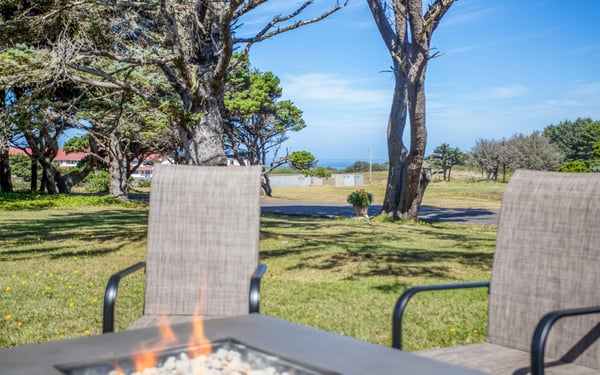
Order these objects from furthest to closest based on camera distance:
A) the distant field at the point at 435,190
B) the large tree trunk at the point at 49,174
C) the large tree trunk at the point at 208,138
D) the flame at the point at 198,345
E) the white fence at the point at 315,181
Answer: the white fence at the point at 315,181 → the distant field at the point at 435,190 → the large tree trunk at the point at 49,174 → the large tree trunk at the point at 208,138 → the flame at the point at 198,345

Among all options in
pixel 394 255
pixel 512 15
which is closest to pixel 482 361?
pixel 394 255

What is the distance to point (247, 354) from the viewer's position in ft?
5.89

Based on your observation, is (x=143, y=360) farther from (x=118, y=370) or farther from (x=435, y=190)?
(x=435, y=190)

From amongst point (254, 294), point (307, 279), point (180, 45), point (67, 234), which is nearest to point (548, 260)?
point (254, 294)

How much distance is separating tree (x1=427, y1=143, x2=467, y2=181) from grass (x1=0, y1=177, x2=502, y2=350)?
49.8m

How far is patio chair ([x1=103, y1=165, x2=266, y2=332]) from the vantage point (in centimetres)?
335

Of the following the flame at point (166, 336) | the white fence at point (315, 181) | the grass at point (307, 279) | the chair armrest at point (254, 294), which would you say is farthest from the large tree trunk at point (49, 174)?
the white fence at point (315, 181)

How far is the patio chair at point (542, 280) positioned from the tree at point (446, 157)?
60.6 m

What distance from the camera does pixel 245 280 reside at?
3340 mm

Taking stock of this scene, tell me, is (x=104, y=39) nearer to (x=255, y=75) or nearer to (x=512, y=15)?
(x=512, y=15)

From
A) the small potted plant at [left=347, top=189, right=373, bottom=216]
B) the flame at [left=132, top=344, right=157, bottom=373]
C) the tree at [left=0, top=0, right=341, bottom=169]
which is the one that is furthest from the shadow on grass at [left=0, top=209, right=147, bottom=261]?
the flame at [left=132, top=344, right=157, bottom=373]

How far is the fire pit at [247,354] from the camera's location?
1598 millimetres

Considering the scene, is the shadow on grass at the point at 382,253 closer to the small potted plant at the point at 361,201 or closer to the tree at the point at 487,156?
the small potted plant at the point at 361,201

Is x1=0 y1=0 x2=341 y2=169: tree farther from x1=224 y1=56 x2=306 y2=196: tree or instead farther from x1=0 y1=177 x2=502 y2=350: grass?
x1=224 y1=56 x2=306 y2=196: tree
